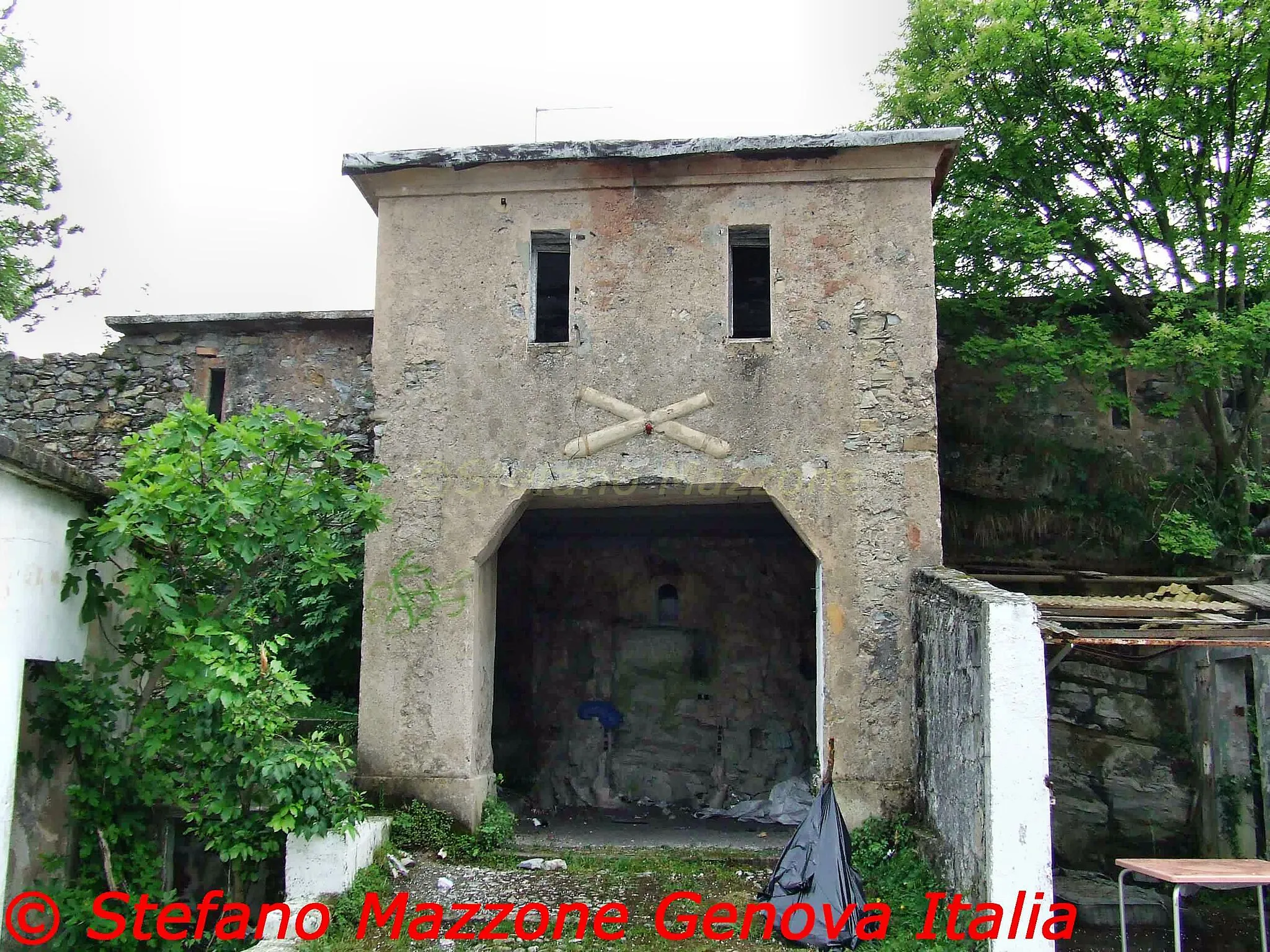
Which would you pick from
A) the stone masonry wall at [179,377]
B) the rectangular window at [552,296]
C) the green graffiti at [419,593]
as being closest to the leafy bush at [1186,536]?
the rectangular window at [552,296]

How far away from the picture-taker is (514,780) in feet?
41.7

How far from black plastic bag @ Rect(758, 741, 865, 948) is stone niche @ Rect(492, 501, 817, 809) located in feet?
17.0

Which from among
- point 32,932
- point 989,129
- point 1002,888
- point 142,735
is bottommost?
point 32,932

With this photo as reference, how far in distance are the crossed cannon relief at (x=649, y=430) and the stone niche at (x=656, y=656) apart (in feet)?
12.2

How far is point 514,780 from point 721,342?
6.41 metres

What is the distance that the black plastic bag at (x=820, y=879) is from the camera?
7.20 meters

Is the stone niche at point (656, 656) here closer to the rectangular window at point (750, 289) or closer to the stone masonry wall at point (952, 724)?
the rectangular window at point (750, 289)

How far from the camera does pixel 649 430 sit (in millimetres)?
9109

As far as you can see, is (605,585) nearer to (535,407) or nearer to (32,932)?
(535,407)

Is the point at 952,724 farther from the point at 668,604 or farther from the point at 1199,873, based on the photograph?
the point at 668,604

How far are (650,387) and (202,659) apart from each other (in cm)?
421

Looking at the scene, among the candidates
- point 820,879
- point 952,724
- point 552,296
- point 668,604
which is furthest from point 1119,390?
point 820,879

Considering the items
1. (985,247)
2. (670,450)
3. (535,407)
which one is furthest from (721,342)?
(985,247)

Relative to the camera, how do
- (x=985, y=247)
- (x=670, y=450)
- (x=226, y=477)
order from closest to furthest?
1. (x=226, y=477)
2. (x=670, y=450)
3. (x=985, y=247)
